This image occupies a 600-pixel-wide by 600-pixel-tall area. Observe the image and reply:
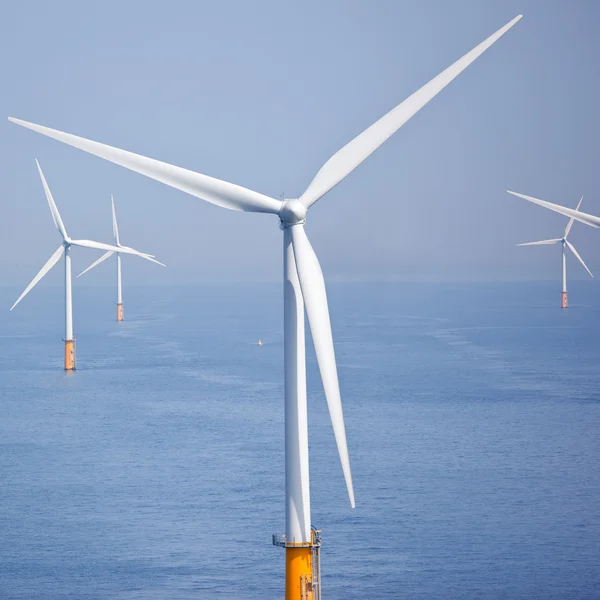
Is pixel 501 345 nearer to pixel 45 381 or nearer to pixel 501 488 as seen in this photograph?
pixel 45 381

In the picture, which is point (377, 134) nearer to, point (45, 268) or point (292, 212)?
point (292, 212)

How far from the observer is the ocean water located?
57.1 m

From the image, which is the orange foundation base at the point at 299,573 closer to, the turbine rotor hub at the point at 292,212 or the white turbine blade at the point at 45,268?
the turbine rotor hub at the point at 292,212

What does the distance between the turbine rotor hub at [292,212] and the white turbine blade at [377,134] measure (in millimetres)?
1168

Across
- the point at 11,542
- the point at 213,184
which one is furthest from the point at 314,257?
the point at 11,542

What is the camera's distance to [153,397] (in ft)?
390

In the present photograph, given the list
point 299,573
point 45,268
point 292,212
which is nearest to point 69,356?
point 45,268

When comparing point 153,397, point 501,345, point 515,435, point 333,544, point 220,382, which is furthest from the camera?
point 501,345

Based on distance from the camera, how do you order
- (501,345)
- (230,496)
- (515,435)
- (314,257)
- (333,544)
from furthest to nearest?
(501,345) → (515,435) → (230,496) → (333,544) → (314,257)

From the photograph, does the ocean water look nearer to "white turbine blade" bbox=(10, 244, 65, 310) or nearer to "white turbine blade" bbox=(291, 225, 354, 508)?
"white turbine blade" bbox=(10, 244, 65, 310)

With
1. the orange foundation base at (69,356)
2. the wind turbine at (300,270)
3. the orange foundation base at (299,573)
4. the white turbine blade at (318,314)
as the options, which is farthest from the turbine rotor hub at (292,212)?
the orange foundation base at (69,356)

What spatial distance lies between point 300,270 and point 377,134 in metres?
6.19

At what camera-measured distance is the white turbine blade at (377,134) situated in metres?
36.0

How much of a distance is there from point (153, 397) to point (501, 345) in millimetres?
77751
